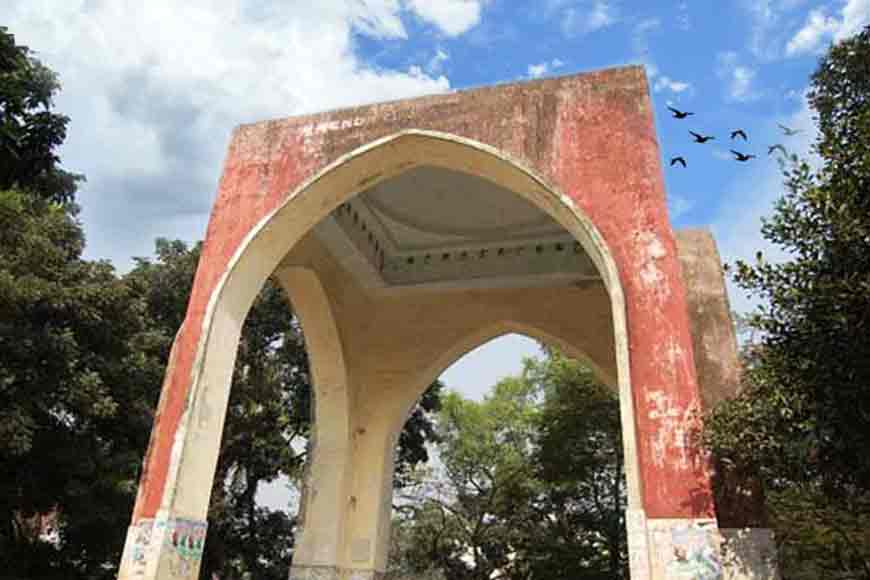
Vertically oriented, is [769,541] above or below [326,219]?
below

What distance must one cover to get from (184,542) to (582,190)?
5071 millimetres

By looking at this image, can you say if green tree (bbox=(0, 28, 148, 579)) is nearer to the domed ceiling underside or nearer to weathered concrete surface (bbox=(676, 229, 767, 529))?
the domed ceiling underside

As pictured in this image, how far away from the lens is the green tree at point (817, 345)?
4.48 m

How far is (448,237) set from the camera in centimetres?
1146

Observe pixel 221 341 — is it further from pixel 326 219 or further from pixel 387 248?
pixel 387 248

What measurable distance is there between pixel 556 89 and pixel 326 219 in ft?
12.9

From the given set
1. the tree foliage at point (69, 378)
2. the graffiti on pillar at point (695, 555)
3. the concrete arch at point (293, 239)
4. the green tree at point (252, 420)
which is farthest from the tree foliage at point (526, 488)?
the graffiti on pillar at point (695, 555)


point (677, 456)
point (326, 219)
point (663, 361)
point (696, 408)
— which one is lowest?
point (677, 456)

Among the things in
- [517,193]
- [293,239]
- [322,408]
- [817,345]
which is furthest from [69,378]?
[817,345]

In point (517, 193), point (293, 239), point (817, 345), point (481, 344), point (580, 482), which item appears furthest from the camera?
point (580, 482)

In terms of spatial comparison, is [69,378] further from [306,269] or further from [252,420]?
[252,420]

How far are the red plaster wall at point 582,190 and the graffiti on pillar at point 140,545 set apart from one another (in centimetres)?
11

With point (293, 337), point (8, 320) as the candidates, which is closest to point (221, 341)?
point (8, 320)

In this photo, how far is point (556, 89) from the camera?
24.9ft
